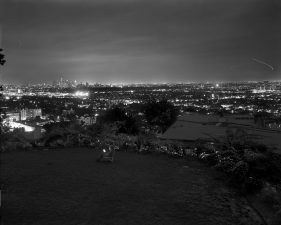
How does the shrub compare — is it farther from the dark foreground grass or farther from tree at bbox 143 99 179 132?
tree at bbox 143 99 179 132

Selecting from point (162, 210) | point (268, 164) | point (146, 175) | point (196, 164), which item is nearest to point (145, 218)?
point (162, 210)

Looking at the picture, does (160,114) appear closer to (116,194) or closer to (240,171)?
(240,171)

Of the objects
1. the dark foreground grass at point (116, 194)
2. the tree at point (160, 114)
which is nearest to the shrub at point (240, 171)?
the dark foreground grass at point (116, 194)

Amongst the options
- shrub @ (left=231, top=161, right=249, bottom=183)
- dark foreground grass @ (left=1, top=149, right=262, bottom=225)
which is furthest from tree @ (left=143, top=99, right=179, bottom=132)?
shrub @ (left=231, top=161, right=249, bottom=183)

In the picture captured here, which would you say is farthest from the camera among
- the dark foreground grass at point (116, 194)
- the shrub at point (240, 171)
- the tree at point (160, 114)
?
the tree at point (160, 114)

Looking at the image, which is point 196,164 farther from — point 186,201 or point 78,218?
point 78,218

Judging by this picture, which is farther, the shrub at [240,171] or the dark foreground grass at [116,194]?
the shrub at [240,171]

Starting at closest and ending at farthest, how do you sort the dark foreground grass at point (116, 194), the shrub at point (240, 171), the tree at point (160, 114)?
the dark foreground grass at point (116, 194)
the shrub at point (240, 171)
the tree at point (160, 114)

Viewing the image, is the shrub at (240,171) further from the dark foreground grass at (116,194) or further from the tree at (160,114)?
the tree at (160,114)
